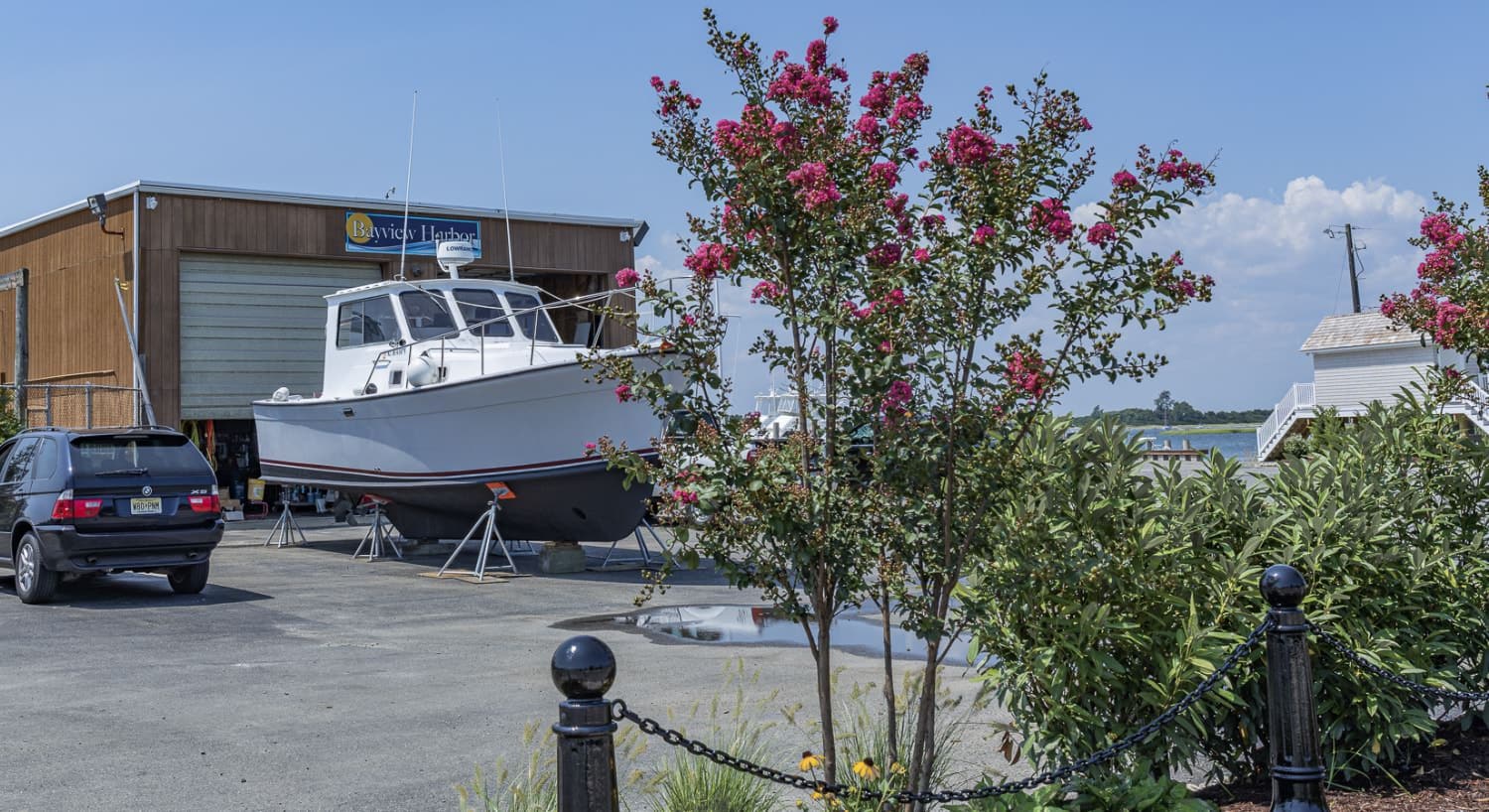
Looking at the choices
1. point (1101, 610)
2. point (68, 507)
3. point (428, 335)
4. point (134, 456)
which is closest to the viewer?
point (1101, 610)

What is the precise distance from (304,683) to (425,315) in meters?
9.96

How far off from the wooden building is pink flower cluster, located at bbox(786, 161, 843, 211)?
1960 centimetres

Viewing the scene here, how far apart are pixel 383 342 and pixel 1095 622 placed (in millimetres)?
14513

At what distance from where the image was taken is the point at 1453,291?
725cm

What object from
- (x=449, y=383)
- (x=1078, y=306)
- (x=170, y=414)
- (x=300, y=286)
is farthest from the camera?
(x=300, y=286)

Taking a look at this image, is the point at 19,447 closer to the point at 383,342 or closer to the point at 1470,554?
the point at 383,342

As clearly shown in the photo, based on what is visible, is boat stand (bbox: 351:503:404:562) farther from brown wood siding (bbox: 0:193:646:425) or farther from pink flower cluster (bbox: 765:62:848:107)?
pink flower cluster (bbox: 765:62:848:107)

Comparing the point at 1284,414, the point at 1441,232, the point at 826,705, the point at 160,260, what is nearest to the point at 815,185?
the point at 826,705

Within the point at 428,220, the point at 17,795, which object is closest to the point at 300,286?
the point at 428,220

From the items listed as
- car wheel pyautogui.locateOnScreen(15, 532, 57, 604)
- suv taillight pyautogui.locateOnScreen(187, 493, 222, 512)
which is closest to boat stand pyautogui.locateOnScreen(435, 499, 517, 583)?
suv taillight pyautogui.locateOnScreen(187, 493, 222, 512)

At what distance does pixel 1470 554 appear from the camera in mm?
5996

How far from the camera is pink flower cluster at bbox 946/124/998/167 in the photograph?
4.49 meters

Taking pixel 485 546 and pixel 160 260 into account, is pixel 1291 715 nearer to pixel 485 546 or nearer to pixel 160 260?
pixel 485 546

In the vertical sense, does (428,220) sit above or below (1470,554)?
above
